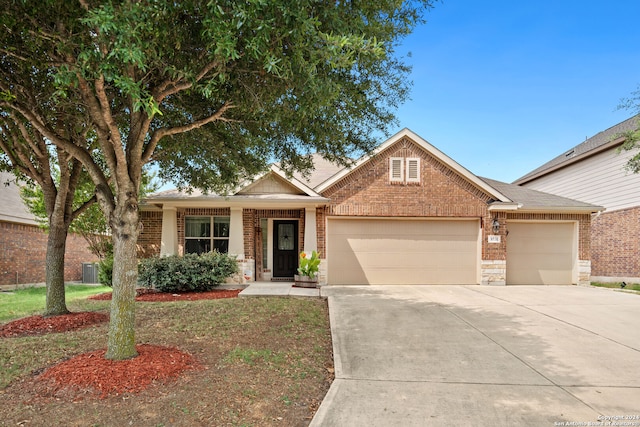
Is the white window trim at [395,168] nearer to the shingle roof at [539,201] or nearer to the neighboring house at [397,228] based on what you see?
the neighboring house at [397,228]

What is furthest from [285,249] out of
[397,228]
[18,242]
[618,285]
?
[618,285]

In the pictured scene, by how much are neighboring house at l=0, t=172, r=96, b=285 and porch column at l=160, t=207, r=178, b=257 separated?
6.61 metres

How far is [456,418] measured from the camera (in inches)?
138

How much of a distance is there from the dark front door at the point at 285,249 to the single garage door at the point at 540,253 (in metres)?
7.44

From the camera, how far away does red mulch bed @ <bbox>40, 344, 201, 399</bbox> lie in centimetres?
388

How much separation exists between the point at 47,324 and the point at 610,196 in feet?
64.1

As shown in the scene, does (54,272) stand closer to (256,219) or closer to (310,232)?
(256,219)

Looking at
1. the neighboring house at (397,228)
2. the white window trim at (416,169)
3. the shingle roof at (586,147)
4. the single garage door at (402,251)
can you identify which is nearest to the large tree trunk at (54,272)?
the neighboring house at (397,228)

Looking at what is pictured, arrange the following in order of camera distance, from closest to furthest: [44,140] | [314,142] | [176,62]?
[176,62], [314,142], [44,140]

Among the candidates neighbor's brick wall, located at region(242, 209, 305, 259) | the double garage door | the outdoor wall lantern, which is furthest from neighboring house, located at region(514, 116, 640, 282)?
neighbor's brick wall, located at region(242, 209, 305, 259)

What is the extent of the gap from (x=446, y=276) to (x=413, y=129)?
5.10 metres

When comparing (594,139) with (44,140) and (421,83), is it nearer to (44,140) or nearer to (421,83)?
(421,83)

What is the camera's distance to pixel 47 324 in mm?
6617

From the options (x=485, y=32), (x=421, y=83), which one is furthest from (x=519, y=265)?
(x=421, y=83)
